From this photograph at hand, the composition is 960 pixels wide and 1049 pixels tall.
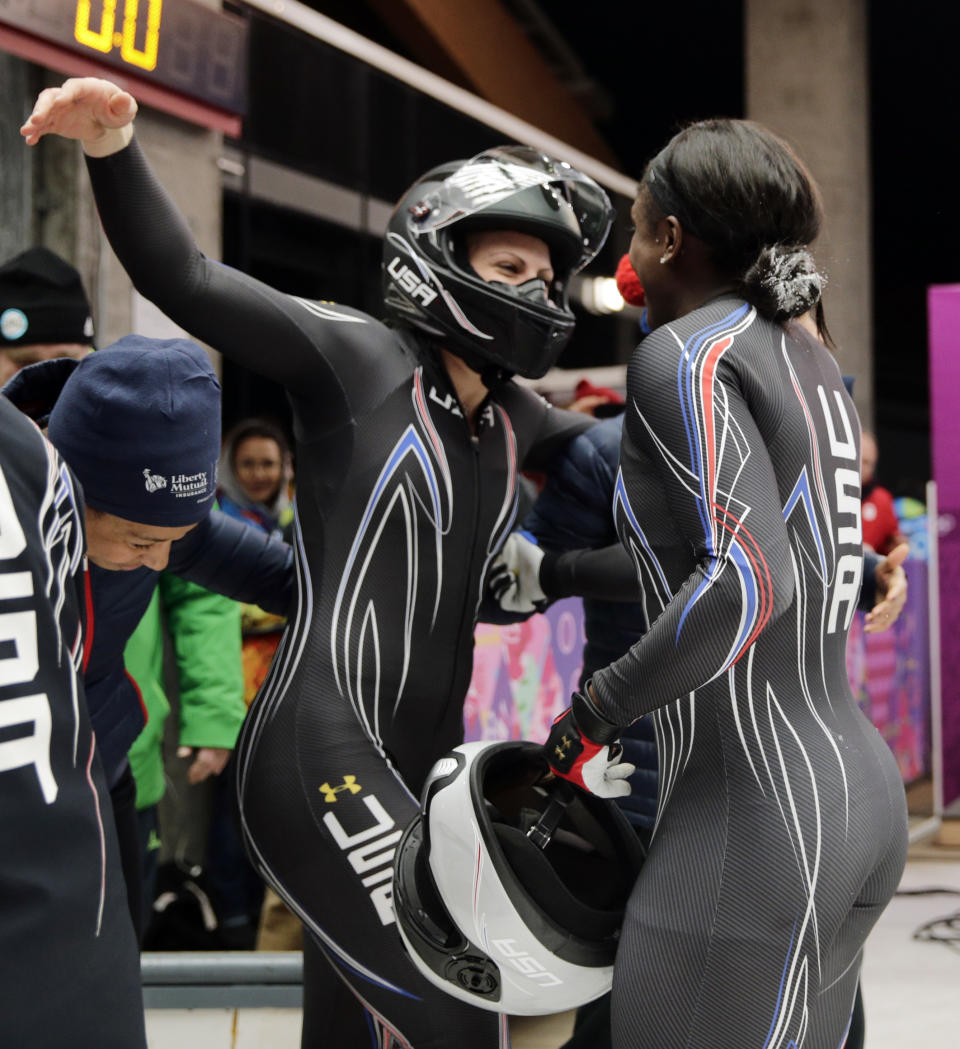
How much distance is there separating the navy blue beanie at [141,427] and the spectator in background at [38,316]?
1.21 m

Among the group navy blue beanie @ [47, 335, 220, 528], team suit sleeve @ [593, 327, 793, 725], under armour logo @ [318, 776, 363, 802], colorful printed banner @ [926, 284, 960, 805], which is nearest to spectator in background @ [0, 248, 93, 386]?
navy blue beanie @ [47, 335, 220, 528]

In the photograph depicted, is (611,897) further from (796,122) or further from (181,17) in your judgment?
(796,122)

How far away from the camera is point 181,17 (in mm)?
4176

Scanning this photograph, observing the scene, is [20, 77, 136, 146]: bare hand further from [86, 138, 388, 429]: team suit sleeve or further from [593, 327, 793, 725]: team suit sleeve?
[593, 327, 793, 725]: team suit sleeve

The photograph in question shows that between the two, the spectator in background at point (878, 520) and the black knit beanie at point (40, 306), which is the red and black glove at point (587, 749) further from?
the spectator in background at point (878, 520)

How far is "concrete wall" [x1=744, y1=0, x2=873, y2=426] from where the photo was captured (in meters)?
9.97

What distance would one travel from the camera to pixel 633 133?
53.6 ft

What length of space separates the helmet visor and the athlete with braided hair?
478mm

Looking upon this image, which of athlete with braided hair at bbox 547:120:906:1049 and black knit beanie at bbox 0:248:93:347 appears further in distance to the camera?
black knit beanie at bbox 0:248:93:347

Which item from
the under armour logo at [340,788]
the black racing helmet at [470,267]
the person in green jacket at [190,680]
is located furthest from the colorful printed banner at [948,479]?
the under armour logo at [340,788]

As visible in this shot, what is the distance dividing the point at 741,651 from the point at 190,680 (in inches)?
90.2

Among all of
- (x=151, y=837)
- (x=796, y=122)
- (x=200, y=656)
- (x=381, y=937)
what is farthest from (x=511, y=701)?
(x=796, y=122)

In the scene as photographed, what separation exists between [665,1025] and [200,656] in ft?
7.33

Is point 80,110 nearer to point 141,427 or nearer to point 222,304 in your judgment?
point 222,304
